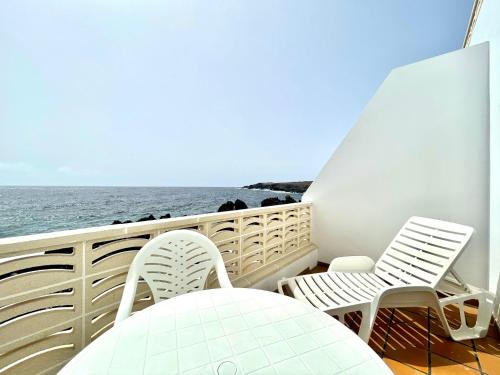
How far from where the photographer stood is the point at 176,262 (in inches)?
58.2

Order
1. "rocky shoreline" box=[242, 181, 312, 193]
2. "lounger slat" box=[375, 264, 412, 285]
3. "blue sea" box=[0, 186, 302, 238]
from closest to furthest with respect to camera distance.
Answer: "lounger slat" box=[375, 264, 412, 285]
"rocky shoreline" box=[242, 181, 312, 193]
"blue sea" box=[0, 186, 302, 238]

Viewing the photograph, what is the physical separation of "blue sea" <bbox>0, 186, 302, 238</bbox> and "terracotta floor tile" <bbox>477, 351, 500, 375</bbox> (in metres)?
7.45

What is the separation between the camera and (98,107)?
13.3 meters

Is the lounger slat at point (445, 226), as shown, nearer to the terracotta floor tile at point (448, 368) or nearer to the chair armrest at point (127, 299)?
the terracotta floor tile at point (448, 368)

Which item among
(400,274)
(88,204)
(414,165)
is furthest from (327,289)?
(88,204)

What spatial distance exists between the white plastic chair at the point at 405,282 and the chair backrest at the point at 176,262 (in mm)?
709

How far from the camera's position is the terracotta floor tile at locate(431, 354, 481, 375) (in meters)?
1.44

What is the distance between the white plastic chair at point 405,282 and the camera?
5.13 ft

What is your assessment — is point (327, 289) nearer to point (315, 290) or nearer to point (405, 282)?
point (315, 290)

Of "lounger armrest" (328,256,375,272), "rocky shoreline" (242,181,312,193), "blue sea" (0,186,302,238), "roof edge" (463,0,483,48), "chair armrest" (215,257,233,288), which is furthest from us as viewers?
"blue sea" (0,186,302,238)

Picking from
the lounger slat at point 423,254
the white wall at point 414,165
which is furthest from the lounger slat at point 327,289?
the white wall at point 414,165

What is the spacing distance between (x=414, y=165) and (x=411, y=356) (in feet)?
6.85

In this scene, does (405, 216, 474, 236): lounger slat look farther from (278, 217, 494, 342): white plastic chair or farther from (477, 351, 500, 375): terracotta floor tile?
(477, 351, 500, 375): terracotta floor tile

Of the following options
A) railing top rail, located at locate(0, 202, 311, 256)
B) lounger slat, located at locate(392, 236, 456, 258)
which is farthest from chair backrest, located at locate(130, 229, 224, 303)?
lounger slat, located at locate(392, 236, 456, 258)
